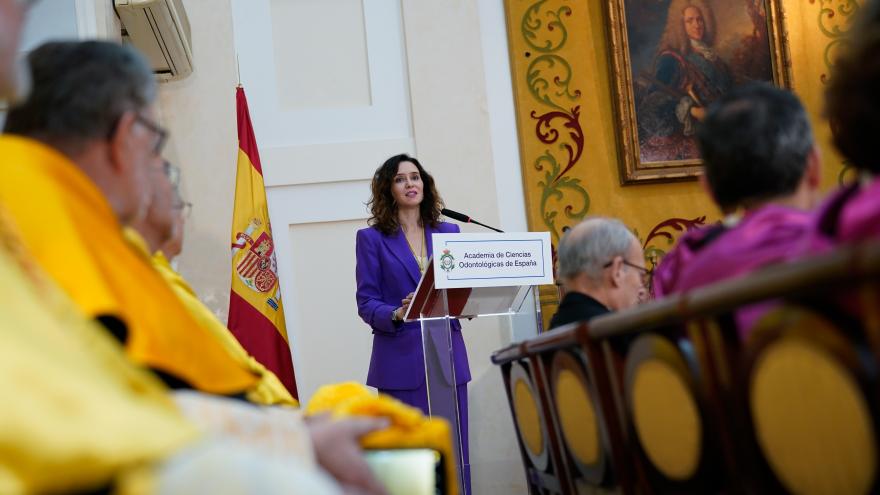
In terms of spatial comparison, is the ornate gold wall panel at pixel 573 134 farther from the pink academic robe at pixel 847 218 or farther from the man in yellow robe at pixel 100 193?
the pink academic robe at pixel 847 218

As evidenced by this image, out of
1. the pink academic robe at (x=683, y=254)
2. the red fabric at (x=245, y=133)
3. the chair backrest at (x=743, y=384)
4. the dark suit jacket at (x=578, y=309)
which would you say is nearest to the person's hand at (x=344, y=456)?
the chair backrest at (x=743, y=384)

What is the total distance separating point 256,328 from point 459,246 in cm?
168

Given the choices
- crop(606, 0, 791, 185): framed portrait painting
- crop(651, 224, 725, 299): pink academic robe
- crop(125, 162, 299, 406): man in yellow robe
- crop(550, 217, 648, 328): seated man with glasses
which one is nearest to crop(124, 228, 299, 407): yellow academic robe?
crop(125, 162, 299, 406): man in yellow robe

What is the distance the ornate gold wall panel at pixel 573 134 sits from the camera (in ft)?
20.6

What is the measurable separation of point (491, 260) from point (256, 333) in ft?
5.60

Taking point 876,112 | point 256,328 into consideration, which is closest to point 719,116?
point 876,112

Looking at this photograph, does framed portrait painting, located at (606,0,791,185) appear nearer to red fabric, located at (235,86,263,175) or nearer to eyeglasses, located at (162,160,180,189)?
red fabric, located at (235,86,263,175)

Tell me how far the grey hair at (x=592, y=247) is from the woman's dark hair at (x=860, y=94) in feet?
5.31

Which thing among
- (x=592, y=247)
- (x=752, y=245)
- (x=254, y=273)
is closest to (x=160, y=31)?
(x=254, y=273)

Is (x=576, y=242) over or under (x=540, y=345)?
over

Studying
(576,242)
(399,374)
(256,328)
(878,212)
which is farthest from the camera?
(256,328)

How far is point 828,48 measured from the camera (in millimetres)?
6707

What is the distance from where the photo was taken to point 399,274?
16.8 feet

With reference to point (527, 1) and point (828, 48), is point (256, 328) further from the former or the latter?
point (828, 48)
